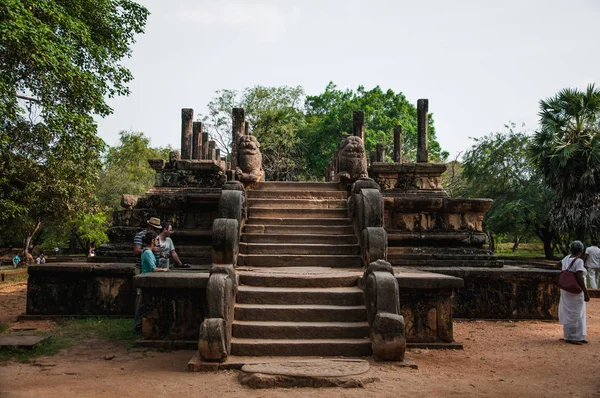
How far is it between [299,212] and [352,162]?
1619 millimetres

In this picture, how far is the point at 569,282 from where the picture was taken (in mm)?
6352

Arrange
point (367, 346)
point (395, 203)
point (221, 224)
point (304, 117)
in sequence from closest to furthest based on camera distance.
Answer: point (367, 346) < point (221, 224) < point (395, 203) < point (304, 117)

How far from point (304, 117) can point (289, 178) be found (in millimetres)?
5152

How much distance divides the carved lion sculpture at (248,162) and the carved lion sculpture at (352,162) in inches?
61.7

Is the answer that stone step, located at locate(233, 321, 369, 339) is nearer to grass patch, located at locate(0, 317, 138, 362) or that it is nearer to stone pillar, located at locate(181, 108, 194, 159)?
grass patch, located at locate(0, 317, 138, 362)

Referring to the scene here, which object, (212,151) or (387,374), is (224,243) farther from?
(212,151)

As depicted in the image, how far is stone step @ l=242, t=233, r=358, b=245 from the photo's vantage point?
7.55 metres

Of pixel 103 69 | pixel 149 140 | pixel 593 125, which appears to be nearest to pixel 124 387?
pixel 103 69

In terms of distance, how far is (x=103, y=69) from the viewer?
12258mm

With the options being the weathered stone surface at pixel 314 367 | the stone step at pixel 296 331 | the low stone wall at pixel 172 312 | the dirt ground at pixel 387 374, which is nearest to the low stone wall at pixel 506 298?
the dirt ground at pixel 387 374

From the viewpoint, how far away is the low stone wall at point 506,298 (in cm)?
745

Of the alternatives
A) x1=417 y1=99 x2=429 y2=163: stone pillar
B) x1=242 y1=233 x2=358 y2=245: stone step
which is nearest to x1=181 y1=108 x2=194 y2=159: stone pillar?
x1=417 y1=99 x2=429 y2=163: stone pillar

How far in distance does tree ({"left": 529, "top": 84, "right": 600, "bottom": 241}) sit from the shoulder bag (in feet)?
37.4

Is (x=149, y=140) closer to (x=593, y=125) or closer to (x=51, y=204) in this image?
(x=51, y=204)
